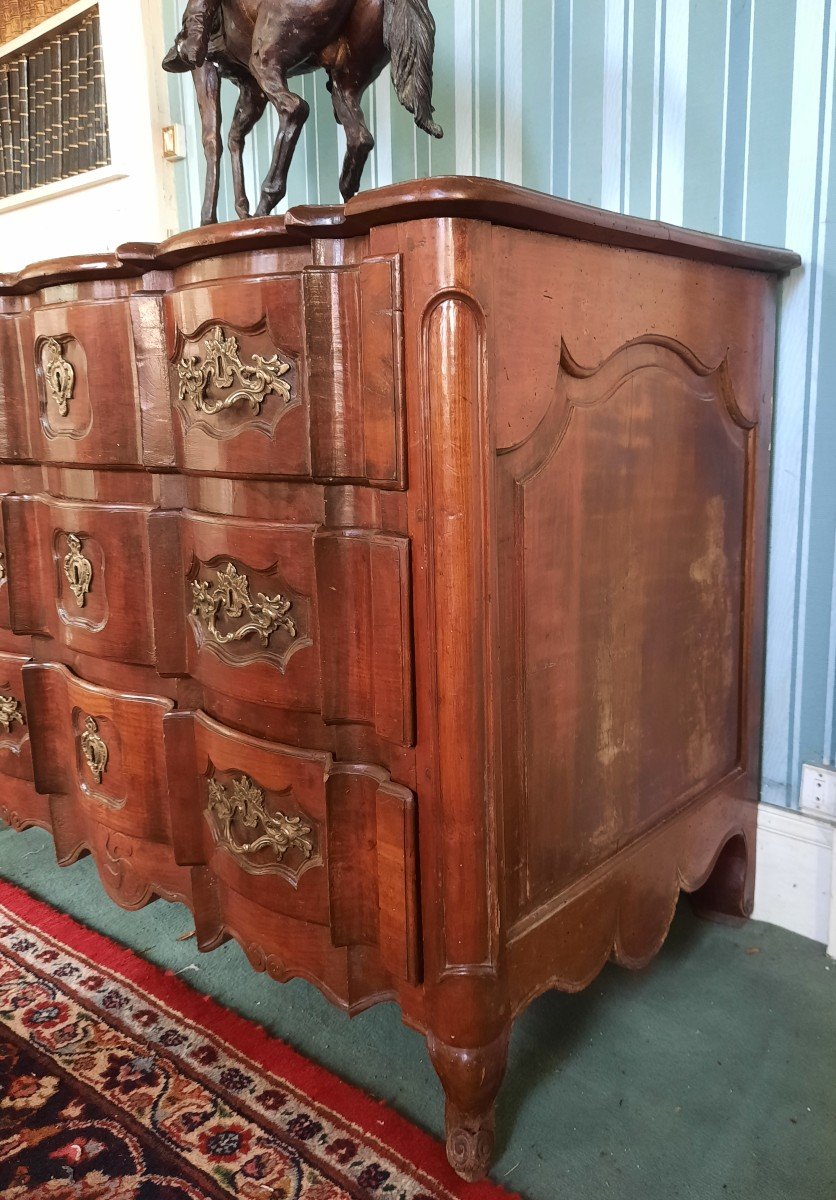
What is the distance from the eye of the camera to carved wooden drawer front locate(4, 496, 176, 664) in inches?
46.9

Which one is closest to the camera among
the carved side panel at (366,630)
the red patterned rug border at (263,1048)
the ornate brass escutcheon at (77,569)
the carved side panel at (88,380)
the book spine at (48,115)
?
the carved side panel at (366,630)

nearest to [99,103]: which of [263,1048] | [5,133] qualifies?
[5,133]

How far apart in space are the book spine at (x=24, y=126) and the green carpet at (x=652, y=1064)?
6.63ft

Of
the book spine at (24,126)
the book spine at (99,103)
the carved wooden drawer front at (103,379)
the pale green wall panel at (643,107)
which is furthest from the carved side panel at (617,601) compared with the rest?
the book spine at (24,126)

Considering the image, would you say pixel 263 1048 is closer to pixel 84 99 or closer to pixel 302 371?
pixel 302 371

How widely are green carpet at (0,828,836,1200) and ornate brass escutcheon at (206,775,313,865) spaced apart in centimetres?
34

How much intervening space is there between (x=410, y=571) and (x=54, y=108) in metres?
2.14

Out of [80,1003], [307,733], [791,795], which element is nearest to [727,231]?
[791,795]

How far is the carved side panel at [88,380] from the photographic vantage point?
3.80 ft

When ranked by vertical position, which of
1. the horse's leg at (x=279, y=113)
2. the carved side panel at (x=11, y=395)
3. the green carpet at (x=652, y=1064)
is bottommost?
the green carpet at (x=652, y=1064)

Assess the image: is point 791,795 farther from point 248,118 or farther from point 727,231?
point 248,118

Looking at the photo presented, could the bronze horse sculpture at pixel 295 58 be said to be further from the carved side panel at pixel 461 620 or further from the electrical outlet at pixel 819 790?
the electrical outlet at pixel 819 790

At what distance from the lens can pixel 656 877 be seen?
1.28 meters

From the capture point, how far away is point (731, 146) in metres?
1.37
